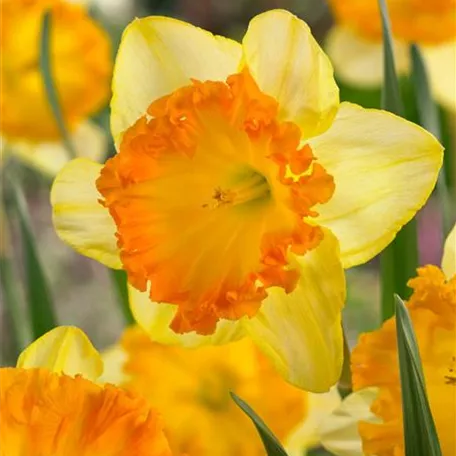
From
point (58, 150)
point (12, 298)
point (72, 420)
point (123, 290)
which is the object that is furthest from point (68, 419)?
point (58, 150)

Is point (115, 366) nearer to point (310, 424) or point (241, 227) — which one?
point (310, 424)

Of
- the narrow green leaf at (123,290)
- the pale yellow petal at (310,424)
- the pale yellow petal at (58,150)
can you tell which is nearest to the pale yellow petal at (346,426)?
the pale yellow petal at (310,424)

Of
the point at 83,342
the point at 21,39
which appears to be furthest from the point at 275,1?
the point at 83,342

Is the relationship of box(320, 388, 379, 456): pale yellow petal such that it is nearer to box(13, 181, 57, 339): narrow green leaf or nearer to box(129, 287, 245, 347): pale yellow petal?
box(129, 287, 245, 347): pale yellow petal

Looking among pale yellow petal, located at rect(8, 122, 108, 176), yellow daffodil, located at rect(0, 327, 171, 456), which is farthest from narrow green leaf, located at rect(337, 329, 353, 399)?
pale yellow petal, located at rect(8, 122, 108, 176)

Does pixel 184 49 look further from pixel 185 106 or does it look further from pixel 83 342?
pixel 83 342
